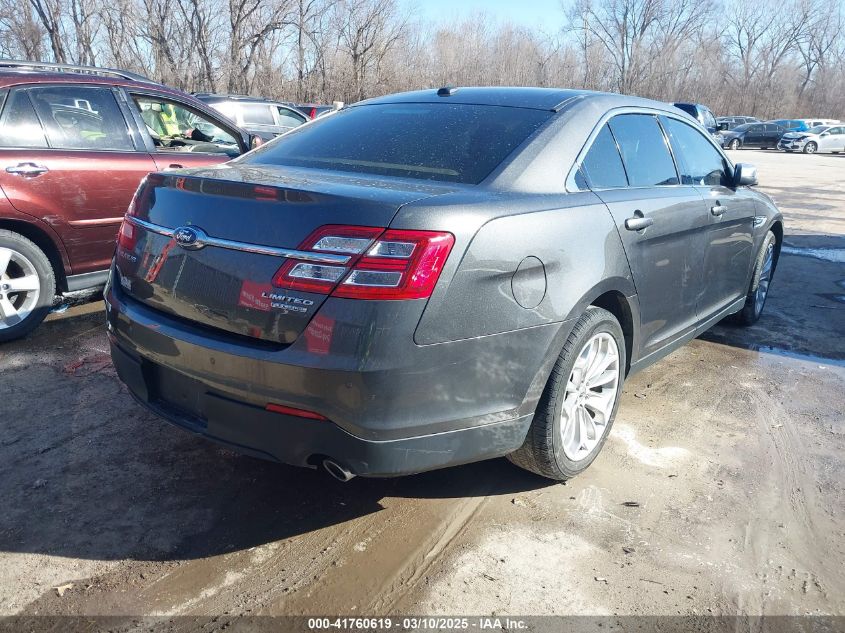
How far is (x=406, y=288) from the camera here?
2.19 meters

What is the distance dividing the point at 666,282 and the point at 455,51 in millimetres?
39291

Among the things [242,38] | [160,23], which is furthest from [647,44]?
[160,23]

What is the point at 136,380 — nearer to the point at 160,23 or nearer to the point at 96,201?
the point at 96,201

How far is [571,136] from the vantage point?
303cm

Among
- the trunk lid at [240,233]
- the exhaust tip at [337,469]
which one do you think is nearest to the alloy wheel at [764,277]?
the trunk lid at [240,233]

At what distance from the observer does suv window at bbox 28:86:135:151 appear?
15.6 ft

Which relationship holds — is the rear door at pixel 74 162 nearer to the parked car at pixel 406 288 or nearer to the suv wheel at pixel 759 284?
the parked car at pixel 406 288

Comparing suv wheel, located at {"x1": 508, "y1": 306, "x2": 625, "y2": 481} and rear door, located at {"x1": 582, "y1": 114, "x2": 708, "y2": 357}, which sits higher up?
rear door, located at {"x1": 582, "y1": 114, "x2": 708, "y2": 357}

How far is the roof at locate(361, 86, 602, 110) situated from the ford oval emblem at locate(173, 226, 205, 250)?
1.56m

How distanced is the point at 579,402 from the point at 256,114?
1117cm

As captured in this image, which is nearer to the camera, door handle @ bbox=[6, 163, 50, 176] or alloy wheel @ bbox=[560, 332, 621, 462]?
alloy wheel @ bbox=[560, 332, 621, 462]

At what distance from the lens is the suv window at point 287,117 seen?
43.3 feet

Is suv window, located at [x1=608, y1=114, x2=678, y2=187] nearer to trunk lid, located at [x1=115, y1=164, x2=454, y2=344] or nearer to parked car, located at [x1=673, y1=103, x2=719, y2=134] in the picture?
trunk lid, located at [x1=115, y1=164, x2=454, y2=344]

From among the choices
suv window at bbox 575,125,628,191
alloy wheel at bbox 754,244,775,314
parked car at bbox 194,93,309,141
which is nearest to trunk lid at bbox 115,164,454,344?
suv window at bbox 575,125,628,191
